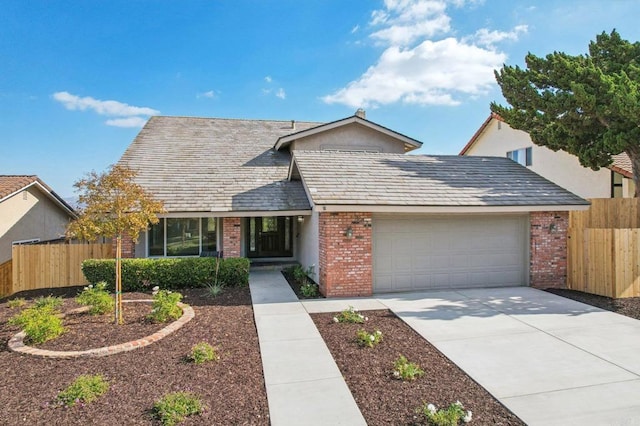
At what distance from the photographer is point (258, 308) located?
8.46m

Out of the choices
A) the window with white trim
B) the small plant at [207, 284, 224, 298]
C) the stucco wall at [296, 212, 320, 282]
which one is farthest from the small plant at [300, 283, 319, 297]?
the window with white trim

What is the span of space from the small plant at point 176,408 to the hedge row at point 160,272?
6.40 meters

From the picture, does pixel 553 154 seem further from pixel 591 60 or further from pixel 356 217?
pixel 356 217

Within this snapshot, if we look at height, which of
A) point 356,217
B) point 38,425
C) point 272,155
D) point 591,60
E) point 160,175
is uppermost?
point 591,60

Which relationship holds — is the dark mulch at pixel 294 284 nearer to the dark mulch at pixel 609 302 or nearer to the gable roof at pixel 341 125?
the gable roof at pixel 341 125

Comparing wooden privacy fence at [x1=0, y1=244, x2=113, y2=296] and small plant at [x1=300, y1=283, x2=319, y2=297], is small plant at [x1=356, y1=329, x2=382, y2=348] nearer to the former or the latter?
small plant at [x1=300, y1=283, x2=319, y2=297]

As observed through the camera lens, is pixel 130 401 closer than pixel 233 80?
Yes

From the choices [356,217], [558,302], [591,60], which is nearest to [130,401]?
[356,217]

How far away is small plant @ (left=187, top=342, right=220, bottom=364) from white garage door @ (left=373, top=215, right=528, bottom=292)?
17.6ft

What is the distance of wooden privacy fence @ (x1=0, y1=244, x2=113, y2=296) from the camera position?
11.3 m

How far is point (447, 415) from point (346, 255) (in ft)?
19.2

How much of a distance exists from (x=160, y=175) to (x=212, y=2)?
6.46m

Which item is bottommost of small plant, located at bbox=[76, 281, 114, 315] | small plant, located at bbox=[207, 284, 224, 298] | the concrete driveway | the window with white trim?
the concrete driveway

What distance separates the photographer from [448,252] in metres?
10.5
